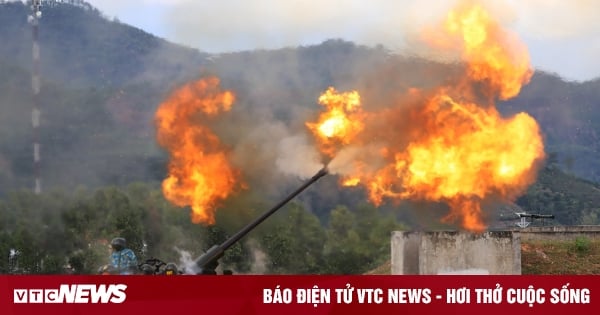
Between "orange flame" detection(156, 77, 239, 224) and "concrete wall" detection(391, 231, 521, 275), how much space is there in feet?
21.5

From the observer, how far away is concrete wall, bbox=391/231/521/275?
28938 mm

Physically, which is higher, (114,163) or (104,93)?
(104,93)

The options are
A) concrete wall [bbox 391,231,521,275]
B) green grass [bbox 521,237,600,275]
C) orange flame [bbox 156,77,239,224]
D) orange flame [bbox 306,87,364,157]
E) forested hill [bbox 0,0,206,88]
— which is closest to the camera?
orange flame [bbox 306,87,364,157]

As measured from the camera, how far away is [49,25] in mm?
152375

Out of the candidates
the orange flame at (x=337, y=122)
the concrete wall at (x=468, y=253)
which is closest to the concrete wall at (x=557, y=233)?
the concrete wall at (x=468, y=253)

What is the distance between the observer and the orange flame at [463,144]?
27875 mm

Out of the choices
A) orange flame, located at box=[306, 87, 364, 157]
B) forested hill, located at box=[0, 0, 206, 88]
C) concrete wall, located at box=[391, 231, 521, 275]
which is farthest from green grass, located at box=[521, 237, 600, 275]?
forested hill, located at box=[0, 0, 206, 88]

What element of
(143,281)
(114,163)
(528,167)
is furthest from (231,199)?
(114,163)

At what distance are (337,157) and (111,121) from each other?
213 feet

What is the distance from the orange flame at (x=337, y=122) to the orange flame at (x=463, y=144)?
0.62 feet

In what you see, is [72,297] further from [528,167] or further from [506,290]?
[528,167]

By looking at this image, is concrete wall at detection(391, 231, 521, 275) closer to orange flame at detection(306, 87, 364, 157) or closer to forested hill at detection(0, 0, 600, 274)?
forested hill at detection(0, 0, 600, 274)

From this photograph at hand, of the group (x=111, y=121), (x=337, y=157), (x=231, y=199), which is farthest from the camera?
(x=111, y=121)

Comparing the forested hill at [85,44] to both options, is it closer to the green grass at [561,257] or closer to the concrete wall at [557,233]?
the concrete wall at [557,233]
